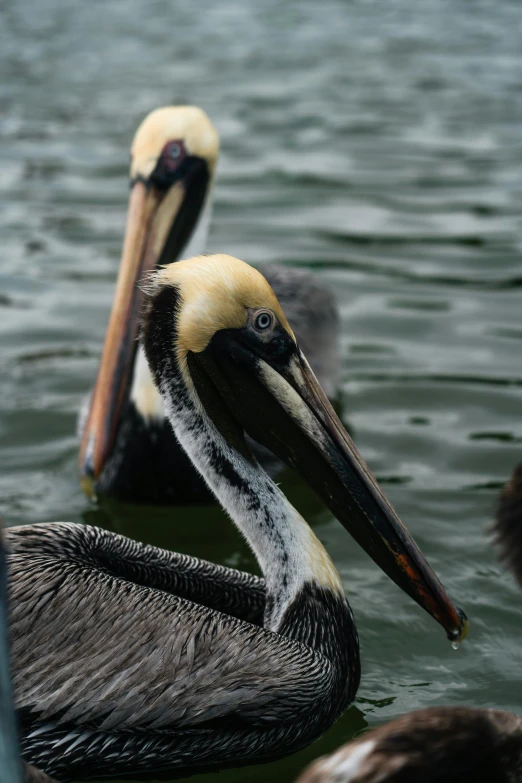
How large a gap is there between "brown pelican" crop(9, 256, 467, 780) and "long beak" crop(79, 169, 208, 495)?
1.20 m

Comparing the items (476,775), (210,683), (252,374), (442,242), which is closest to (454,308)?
(442,242)

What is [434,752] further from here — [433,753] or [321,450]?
[321,450]

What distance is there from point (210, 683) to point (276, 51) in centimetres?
1079

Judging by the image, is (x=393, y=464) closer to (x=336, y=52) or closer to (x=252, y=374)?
(x=252, y=374)

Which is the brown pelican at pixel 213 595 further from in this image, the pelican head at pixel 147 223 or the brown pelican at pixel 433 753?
the pelican head at pixel 147 223

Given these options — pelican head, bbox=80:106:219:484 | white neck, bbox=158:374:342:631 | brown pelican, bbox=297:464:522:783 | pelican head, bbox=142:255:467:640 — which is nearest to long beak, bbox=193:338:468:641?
pelican head, bbox=142:255:467:640

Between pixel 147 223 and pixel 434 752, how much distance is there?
314 cm

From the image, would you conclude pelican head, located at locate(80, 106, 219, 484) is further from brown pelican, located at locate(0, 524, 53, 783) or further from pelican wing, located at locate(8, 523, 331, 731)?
brown pelican, located at locate(0, 524, 53, 783)

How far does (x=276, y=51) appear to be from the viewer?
13.4m

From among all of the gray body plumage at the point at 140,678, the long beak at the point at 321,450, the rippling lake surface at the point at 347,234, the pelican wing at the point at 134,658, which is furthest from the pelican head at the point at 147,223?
the pelican wing at the point at 134,658

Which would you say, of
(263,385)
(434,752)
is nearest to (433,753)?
(434,752)

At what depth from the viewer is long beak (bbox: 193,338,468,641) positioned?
3.87 m

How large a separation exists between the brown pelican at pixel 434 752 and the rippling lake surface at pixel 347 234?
107cm

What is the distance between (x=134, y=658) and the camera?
3529mm
